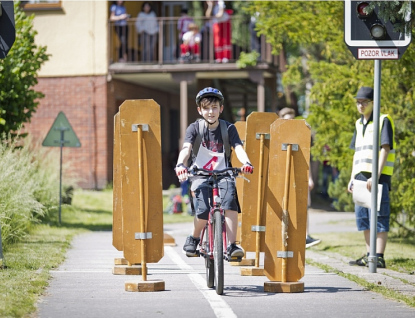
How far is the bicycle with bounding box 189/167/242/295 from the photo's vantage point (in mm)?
8500

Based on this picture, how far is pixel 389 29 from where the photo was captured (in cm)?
1073

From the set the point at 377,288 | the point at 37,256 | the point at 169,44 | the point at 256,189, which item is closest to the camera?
the point at 377,288

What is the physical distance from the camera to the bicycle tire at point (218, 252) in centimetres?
846

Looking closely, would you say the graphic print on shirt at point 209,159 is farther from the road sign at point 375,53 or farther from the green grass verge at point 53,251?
the road sign at point 375,53

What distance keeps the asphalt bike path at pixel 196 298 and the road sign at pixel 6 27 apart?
237 cm

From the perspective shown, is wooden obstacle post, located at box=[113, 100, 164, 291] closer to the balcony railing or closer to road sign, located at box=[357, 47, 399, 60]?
road sign, located at box=[357, 47, 399, 60]

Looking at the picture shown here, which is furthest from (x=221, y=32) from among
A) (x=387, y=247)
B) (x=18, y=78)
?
(x=387, y=247)

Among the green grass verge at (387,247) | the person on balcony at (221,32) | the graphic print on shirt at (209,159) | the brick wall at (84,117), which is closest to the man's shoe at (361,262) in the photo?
the green grass verge at (387,247)

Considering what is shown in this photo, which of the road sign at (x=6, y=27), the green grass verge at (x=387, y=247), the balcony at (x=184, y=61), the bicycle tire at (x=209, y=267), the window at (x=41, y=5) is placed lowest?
the green grass verge at (x=387, y=247)

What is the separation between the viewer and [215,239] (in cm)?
858

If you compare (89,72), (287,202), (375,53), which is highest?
(89,72)

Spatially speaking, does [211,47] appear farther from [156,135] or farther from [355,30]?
[156,135]

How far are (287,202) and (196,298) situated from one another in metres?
1.38

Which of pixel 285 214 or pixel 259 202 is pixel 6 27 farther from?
pixel 285 214
